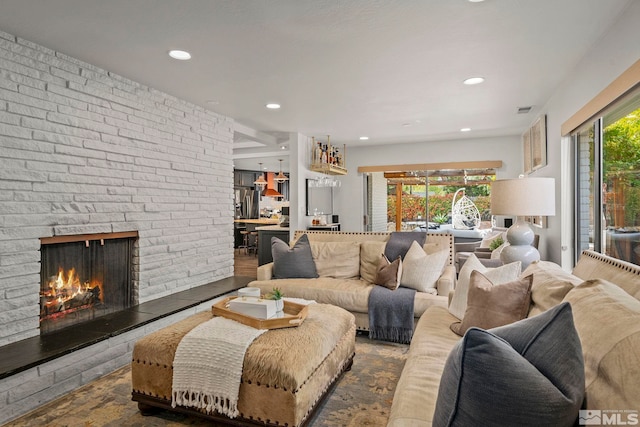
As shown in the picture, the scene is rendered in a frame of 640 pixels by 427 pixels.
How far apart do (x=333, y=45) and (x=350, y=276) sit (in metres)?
2.28

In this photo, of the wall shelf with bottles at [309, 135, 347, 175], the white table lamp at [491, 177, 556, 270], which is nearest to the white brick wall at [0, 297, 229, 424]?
the white table lamp at [491, 177, 556, 270]

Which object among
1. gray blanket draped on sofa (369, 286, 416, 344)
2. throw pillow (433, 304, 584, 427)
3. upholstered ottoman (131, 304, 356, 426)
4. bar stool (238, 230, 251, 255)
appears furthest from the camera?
bar stool (238, 230, 251, 255)

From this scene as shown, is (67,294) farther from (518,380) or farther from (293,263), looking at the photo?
(518,380)

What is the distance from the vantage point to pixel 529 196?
123 inches

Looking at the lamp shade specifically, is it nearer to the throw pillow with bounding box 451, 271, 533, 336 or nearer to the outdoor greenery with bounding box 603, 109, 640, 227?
the outdoor greenery with bounding box 603, 109, 640, 227

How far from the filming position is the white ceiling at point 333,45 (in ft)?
7.46

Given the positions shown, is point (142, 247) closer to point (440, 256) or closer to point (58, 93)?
point (58, 93)

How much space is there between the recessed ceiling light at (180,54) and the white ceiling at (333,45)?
0.25 feet

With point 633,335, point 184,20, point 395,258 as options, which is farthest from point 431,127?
point 633,335

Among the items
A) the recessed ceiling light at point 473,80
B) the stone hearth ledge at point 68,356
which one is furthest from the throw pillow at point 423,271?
the stone hearth ledge at point 68,356

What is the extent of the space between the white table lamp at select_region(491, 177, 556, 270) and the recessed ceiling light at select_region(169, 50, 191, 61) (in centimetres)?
279

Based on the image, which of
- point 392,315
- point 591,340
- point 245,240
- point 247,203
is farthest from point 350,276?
point 247,203

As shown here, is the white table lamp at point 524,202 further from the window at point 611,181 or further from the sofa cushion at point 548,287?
the sofa cushion at point 548,287

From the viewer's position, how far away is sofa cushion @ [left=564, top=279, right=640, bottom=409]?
0.87 meters
